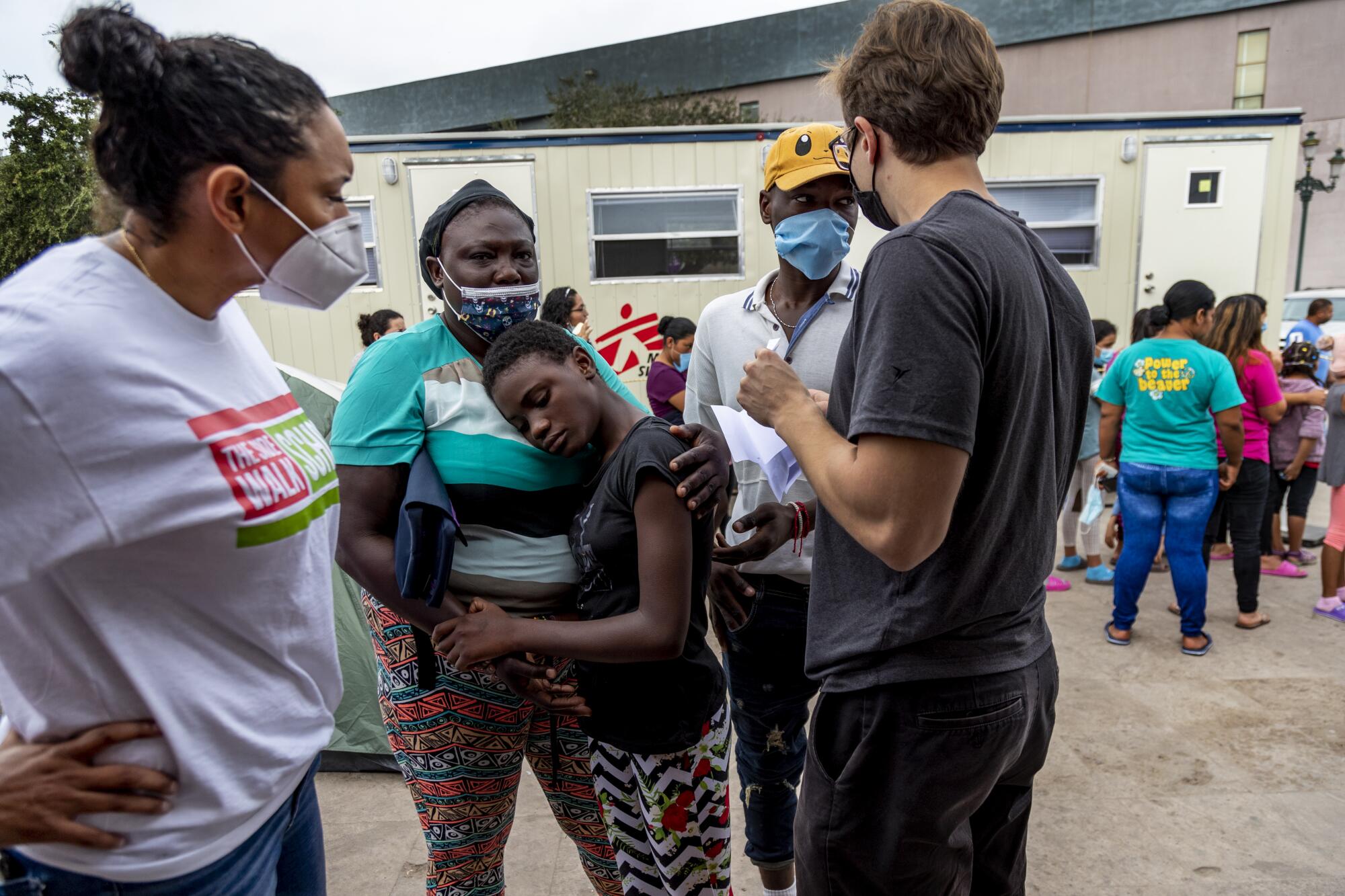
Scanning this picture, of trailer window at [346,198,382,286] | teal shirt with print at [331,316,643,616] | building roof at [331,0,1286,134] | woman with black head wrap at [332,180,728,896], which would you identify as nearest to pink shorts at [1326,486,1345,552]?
woman with black head wrap at [332,180,728,896]

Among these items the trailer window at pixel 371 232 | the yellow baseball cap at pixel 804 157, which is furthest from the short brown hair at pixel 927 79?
the trailer window at pixel 371 232

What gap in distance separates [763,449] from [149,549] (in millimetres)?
1171

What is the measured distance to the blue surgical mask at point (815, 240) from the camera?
2.20 metres

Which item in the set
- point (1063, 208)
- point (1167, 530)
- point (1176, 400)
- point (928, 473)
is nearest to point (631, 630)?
point (928, 473)

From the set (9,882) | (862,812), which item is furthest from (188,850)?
(862,812)

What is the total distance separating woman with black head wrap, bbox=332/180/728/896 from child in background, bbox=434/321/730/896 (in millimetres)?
64

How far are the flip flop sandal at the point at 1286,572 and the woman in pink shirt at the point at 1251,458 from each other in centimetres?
116

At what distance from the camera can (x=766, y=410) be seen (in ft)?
4.82

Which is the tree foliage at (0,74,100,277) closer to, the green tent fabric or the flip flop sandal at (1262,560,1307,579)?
the green tent fabric

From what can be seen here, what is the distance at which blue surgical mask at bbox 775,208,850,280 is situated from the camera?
7.21 feet

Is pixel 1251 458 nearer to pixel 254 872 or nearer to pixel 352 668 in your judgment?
pixel 352 668

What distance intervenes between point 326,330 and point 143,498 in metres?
7.72

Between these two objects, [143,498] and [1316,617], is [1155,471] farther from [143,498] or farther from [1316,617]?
[143,498]

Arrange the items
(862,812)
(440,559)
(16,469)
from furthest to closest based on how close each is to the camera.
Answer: (440,559) < (862,812) < (16,469)
